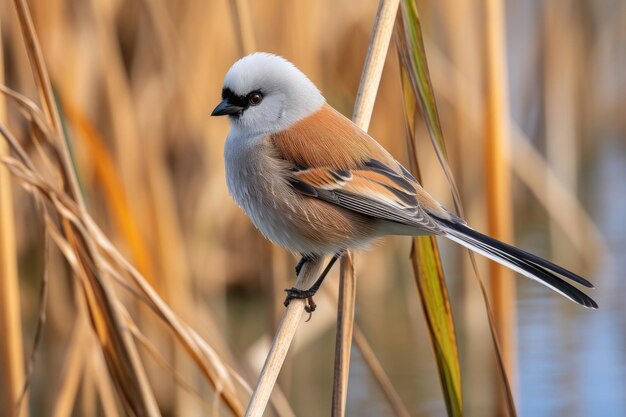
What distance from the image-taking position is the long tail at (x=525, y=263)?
174 cm

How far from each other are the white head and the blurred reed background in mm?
546

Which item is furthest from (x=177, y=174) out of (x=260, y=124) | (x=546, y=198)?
(x=260, y=124)

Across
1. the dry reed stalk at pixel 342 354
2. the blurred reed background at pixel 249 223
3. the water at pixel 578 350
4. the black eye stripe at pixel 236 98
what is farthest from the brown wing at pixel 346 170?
the water at pixel 578 350

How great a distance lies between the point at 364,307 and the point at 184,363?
122 cm

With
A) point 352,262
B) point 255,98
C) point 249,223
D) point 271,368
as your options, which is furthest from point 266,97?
point 249,223

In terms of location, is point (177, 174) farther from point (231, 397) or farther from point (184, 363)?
point (231, 397)

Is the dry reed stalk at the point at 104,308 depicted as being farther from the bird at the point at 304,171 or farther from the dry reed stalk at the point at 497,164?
the dry reed stalk at the point at 497,164

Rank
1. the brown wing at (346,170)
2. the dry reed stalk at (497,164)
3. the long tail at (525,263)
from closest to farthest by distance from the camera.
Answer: the long tail at (525,263) → the brown wing at (346,170) → the dry reed stalk at (497,164)

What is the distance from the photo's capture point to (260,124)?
7.51 ft

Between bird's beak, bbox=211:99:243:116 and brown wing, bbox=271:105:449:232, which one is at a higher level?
bird's beak, bbox=211:99:243:116

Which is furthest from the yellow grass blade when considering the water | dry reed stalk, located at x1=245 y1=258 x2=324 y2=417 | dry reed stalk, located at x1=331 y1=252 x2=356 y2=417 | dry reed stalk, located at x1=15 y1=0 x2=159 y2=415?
the water

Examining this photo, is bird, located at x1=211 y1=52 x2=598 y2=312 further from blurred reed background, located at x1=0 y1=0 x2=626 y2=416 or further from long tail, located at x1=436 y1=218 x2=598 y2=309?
blurred reed background, located at x1=0 y1=0 x2=626 y2=416

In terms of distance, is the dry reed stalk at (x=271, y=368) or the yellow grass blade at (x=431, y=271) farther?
the yellow grass blade at (x=431, y=271)

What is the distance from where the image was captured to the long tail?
1.74m
